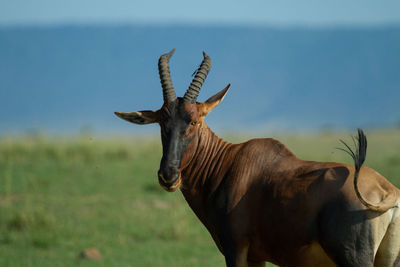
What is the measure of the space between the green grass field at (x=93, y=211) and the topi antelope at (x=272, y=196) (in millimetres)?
4155

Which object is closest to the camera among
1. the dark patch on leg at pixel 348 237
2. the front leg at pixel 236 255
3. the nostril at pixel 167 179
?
the dark patch on leg at pixel 348 237

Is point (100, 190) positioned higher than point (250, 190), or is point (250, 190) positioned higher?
point (250, 190)

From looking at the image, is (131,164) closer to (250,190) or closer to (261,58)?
(250,190)

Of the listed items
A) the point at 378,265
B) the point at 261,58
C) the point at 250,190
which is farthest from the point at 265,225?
the point at 261,58

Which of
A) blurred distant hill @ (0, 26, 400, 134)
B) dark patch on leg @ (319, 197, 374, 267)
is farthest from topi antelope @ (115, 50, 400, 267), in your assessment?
blurred distant hill @ (0, 26, 400, 134)

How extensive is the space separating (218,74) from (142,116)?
124217 mm

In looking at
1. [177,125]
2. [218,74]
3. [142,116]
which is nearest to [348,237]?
[177,125]

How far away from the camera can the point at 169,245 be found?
45.9ft

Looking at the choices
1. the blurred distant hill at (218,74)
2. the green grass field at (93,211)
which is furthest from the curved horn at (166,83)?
the blurred distant hill at (218,74)

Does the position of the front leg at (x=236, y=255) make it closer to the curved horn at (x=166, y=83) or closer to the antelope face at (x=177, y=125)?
the antelope face at (x=177, y=125)

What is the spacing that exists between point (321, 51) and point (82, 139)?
413 feet

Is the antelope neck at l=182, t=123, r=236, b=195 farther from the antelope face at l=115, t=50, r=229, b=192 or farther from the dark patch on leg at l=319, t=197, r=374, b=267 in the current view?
the dark patch on leg at l=319, t=197, r=374, b=267

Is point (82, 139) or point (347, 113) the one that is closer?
point (82, 139)

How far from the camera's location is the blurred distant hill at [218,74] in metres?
117
